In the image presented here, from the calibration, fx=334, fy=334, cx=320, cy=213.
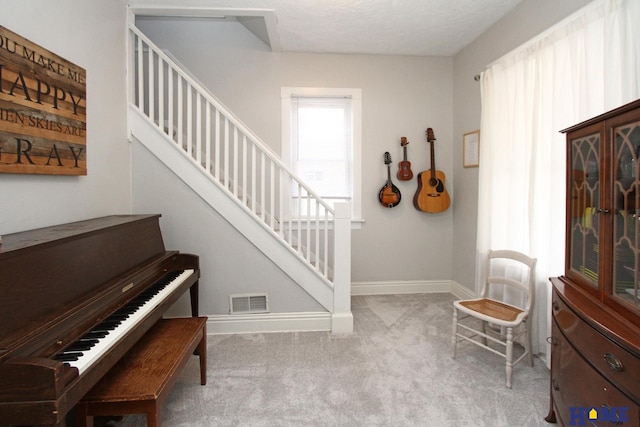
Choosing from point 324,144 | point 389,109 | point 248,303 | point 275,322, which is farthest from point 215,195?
point 389,109

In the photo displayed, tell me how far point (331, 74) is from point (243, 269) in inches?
93.0

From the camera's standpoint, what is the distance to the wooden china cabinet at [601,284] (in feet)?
3.72

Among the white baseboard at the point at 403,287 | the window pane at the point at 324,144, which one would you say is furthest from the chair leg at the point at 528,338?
the window pane at the point at 324,144

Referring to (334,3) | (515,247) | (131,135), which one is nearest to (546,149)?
(515,247)

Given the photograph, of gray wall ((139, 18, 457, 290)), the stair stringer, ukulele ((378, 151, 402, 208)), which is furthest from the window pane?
the stair stringer

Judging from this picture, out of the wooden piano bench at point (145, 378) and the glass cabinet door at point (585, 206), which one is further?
the glass cabinet door at point (585, 206)

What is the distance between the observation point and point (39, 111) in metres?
1.75

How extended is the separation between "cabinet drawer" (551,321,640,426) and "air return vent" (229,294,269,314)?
2026 mm

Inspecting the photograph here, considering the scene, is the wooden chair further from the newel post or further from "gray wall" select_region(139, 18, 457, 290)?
"gray wall" select_region(139, 18, 457, 290)

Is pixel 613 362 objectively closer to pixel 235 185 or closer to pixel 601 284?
pixel 601 284

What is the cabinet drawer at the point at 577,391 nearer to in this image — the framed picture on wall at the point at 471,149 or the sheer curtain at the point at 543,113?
the sheer curtain at the point at 543,113

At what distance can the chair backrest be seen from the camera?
2.28 m

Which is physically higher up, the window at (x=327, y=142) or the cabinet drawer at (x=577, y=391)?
the window at (x=327, y=142)

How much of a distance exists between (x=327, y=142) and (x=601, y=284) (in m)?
2.90
